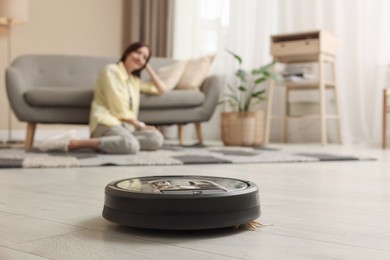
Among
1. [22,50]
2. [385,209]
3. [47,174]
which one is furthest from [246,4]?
[385,209]

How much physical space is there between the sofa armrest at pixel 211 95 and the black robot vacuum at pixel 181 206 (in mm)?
2655

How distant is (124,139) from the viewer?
2.42m

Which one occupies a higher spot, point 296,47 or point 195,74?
point 296,47

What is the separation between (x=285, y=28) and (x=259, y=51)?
0.32m

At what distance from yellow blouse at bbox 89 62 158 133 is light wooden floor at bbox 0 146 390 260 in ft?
4.21

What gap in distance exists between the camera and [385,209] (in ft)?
3.23

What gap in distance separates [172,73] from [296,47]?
1.00 meters

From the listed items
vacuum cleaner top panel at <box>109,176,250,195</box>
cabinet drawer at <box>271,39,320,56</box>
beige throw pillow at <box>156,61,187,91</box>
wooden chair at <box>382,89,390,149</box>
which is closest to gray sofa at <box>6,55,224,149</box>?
beige throw pillow at <box>156,61,187,91</box>

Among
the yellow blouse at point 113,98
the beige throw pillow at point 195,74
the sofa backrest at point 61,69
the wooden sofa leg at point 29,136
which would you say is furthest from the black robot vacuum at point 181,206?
the sofa backrest at point 61,69

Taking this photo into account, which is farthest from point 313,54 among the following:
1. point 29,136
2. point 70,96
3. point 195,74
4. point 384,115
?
point 29,136

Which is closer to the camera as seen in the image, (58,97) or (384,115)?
(58,97)

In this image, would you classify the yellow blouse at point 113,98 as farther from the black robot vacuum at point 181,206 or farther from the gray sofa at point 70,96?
the black robot vacuum at point 181,206

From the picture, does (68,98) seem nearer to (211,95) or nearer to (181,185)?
(211,95)

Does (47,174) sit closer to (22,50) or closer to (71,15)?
(22,50)
